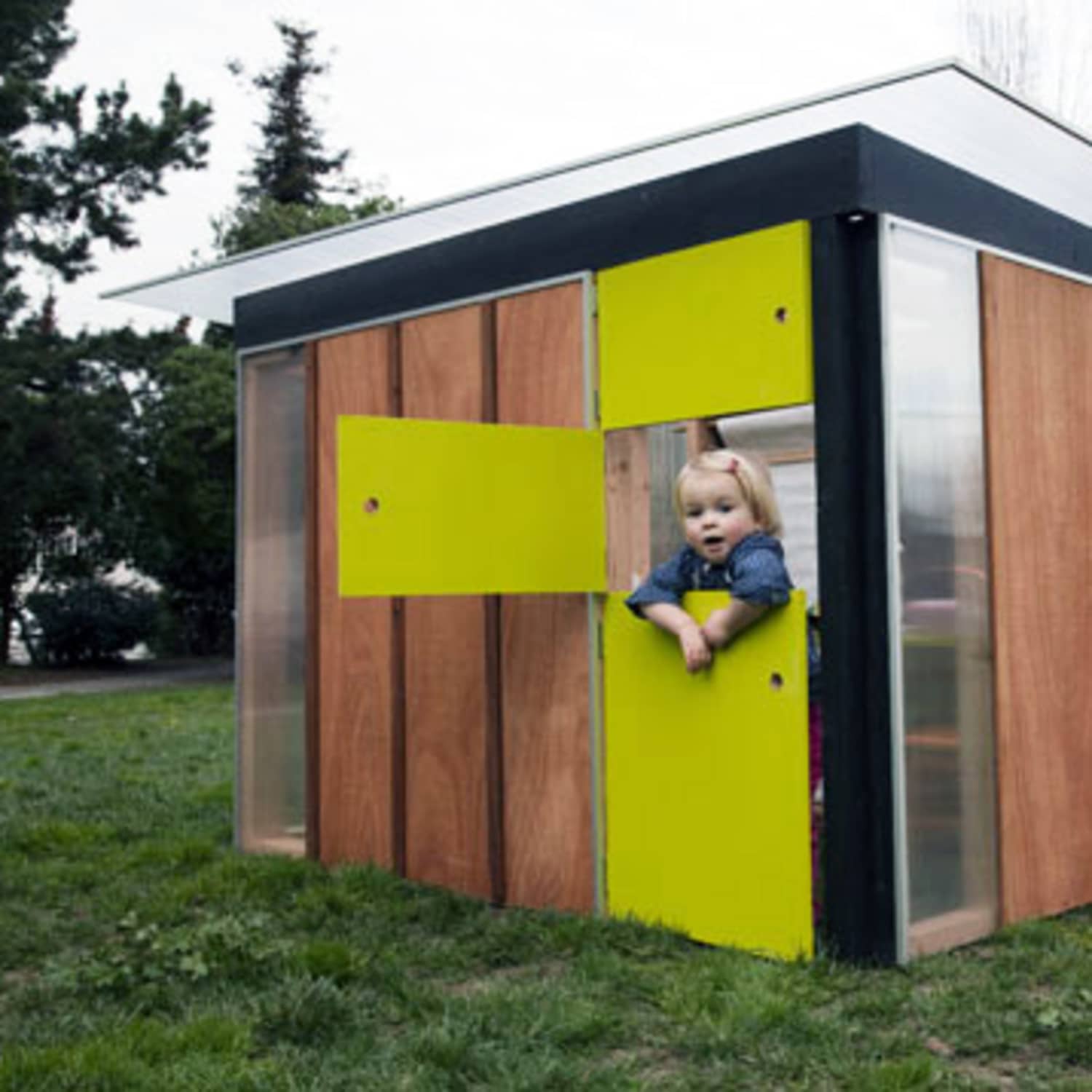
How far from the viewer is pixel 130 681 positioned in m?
20.4

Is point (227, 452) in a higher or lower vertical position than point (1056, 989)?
higher

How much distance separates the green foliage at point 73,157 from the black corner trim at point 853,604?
18357 mm

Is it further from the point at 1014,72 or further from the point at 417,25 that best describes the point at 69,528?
the point at 1014,72

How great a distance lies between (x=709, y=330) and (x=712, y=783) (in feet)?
4.99

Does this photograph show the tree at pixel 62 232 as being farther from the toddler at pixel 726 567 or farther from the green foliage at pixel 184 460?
the toddler at pixel 726 567

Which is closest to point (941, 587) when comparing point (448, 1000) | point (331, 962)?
point (448, 1000)

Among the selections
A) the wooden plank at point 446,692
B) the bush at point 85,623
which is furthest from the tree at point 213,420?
the wooden plank at point 446,692

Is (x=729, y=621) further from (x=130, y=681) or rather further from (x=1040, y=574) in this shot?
(x=130, y=681)

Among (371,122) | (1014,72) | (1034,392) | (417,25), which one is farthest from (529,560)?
(371,122)

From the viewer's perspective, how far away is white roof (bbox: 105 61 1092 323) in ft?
15.1

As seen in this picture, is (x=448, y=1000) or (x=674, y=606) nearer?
(x=448, y=1000)

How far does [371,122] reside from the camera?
3541 cm

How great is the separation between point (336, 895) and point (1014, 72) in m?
14.9

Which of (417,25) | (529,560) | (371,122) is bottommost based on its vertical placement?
(529,560)
